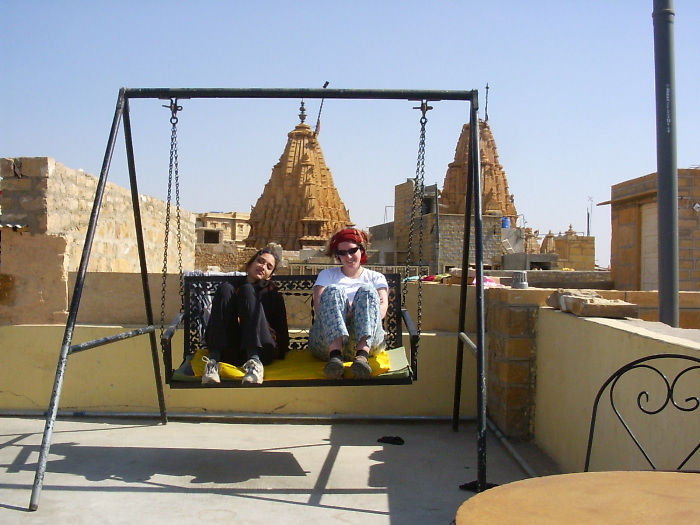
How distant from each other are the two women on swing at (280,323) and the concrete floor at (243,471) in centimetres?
53

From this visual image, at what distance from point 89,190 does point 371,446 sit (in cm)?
363

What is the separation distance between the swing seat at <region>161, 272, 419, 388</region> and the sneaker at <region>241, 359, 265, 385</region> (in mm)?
32

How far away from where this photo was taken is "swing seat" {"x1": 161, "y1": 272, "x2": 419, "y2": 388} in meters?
3.69

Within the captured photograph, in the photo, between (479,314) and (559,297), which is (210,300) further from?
(559,297)

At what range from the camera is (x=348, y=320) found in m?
4.10

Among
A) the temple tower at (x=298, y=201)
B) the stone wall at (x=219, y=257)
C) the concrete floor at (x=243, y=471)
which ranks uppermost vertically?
the temple tower at (x=298, y=201)

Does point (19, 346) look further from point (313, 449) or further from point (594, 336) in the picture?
point (594, 336)

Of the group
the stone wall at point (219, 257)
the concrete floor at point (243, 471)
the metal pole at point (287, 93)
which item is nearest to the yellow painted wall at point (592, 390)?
the concrete floor at point (243, 471)

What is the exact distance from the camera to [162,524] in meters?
3.04

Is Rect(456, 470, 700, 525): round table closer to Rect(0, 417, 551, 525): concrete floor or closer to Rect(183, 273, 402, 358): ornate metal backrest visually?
Rect(0, 417, 551, 525): concrete floor

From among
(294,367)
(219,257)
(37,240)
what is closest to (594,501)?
(294,367)

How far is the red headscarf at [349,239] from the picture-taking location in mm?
4426

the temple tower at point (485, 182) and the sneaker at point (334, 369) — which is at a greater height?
the temple tower at point (485, 182)

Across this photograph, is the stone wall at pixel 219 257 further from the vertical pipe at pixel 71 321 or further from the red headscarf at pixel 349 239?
the vertical pipe at pixel 71 321
